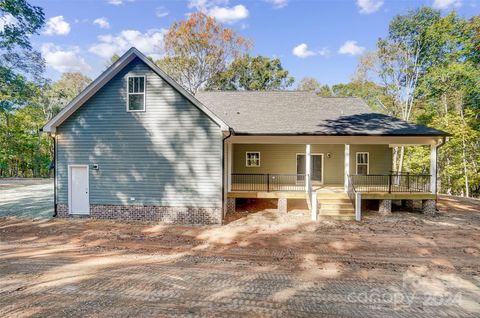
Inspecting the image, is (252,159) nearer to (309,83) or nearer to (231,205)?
(231,205)

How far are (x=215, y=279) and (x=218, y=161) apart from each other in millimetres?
5170

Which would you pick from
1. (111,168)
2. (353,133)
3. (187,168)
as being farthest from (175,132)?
(353,133)

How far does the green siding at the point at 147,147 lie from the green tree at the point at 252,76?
2041cm

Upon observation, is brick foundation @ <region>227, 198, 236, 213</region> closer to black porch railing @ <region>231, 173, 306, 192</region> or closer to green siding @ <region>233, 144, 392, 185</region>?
black porch railing @ <region>231, 173, 306, 192</region>

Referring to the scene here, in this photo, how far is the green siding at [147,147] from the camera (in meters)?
9.86

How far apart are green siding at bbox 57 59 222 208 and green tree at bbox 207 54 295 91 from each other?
66.9 feet

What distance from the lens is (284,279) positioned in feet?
17.4

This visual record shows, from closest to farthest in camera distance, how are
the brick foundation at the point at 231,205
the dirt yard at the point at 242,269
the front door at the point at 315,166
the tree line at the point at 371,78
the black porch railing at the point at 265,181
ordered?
the dirt yard at the point at 242,269
the brick foundation at the point at 231,205
the black porch railing at the point at 265,181
the front door at the point at 315,166
the tree line at the point at 371,78

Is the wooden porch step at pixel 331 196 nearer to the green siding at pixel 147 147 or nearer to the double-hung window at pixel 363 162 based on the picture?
the double-hung window at pixel 363 162

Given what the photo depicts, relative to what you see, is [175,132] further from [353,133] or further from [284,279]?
[353,133]

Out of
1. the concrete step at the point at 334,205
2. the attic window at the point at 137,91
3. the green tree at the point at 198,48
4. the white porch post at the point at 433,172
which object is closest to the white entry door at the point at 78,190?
the attic window at the point at 137,91

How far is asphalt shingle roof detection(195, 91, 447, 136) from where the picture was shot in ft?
36.4

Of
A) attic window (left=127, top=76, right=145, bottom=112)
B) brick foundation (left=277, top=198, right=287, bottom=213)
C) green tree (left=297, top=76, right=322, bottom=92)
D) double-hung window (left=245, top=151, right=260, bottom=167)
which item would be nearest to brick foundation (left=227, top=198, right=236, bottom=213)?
brick foundation (left=277, top=198, right=287, bottom=213)

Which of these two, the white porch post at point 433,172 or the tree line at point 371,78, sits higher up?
the tree line at point 371,78
